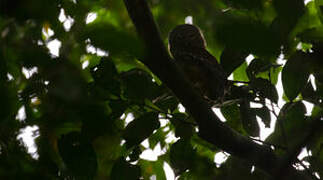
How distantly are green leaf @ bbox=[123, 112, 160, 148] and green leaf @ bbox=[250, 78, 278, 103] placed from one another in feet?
2.28

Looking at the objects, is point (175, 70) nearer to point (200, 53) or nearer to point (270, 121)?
point (270, 121)

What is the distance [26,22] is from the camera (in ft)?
3.29

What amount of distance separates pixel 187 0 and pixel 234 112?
229cm

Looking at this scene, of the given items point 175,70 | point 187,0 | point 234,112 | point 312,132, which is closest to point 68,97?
point 187,0

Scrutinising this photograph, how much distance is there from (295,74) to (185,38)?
→ 2.93 metres

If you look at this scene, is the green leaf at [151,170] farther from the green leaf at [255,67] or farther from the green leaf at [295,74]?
the green leaf at [295,74]

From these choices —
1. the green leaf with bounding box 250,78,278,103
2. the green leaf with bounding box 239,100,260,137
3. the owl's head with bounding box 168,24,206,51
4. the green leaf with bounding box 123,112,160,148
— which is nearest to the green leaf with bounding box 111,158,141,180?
the green leaf with bounding box 123,112,160,148

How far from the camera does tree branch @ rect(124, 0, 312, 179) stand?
212 centimetres

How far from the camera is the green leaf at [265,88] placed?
2.75 meters

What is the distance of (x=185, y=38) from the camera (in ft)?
17.5

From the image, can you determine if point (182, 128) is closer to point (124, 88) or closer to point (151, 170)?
point (151, 170)

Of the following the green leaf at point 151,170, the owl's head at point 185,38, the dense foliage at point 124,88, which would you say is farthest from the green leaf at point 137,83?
the owl's head at point 185,38

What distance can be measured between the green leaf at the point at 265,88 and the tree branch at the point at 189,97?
305 millimetres

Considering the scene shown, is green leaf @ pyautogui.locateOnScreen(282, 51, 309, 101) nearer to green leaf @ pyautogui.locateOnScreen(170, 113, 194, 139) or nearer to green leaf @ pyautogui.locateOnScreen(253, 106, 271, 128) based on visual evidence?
green leaf @ pyautogui.locateOnScreen(253, 106, 271, 128)
